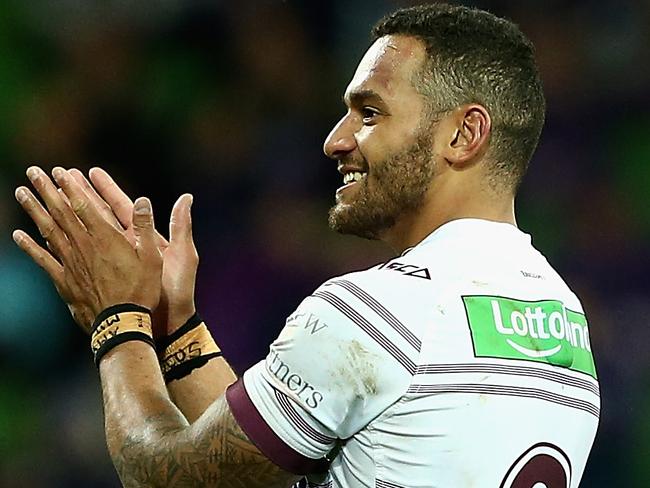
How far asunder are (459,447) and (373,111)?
726 mm

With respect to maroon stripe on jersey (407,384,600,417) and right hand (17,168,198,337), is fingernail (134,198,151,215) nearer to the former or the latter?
right hand (17,168,198,337)

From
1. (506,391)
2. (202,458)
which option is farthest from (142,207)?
(506,391)

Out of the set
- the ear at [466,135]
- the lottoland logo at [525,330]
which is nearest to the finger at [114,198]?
the ear at [466,135]

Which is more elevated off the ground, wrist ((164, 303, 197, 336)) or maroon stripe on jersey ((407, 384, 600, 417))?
wrist ((164, 303, 197, 336))

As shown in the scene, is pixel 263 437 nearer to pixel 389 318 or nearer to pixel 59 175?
pixel 389 318

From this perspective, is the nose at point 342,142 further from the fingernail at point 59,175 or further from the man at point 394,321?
the fingernail at point 59,175

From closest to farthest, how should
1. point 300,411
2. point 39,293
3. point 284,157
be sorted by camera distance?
point 300,411, point 39,293, point 284,157

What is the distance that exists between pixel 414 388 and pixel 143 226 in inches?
30.6

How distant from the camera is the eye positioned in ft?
7.66

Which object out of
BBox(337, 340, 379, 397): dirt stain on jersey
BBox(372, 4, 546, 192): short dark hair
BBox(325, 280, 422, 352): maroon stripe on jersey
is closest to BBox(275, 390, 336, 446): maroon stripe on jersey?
BBox(337, 340, 379, 397): dirt stain on jersey

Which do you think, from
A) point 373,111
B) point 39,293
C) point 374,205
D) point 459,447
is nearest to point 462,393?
point 459,447

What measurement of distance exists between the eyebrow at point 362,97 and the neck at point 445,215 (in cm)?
23

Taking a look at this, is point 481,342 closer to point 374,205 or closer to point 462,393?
point 462,393

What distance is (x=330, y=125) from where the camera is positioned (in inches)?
216
